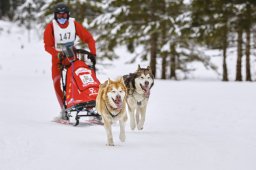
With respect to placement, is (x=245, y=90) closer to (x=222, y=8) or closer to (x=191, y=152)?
(x=222, y=8)

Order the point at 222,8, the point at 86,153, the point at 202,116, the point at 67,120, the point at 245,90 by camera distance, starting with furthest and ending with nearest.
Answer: the point at 222,8 → the point at 245,90 → the point at 202,116 → the point at 67,120 → the point at 86,153

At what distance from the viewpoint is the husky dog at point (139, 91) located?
832 centimetres

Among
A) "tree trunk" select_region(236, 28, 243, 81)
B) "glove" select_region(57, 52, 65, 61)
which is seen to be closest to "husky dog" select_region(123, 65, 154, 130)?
"glove" select_region(57, 52, 65, 61)

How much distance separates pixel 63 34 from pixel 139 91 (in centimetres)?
186

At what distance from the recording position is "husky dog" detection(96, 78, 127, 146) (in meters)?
6.45

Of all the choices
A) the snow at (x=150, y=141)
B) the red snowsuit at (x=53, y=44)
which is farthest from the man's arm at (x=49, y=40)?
the snow at (x=150, y=141)

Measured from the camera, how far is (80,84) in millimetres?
8125

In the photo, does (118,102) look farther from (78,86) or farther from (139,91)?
(139,91)

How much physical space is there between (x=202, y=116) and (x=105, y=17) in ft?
50.8

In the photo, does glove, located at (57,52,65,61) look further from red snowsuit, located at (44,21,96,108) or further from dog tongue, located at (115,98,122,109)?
dog tongue, located at (115,98,122,109)

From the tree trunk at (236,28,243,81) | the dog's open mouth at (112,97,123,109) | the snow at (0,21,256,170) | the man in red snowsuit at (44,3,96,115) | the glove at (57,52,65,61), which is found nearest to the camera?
the snow at (0,21,256,170)

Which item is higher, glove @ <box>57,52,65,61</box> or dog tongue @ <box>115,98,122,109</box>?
glove @ <box>57,52,65,61</box>

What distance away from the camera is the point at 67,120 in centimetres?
880

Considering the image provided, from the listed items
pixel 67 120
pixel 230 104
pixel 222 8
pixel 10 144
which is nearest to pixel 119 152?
pixel 10 144
